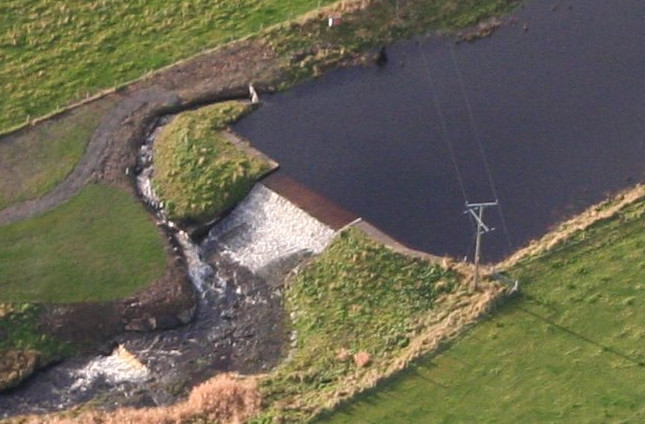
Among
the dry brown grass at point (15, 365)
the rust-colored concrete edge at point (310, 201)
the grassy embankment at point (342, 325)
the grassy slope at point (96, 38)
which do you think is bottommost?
the grassy embankment at point (342, 325)

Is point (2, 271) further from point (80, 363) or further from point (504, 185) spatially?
point (504, 185)

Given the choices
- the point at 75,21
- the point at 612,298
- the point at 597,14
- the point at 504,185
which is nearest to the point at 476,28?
the point at 597,14

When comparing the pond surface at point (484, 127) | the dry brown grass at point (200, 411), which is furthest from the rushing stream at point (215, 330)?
the pond surface at point (484, 127)

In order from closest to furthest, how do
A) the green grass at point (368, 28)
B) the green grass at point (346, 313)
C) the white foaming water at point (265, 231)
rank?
the green grass at point (346, 313)
the white foaming water at point (265, 231)
the green grass at point (368, 28)

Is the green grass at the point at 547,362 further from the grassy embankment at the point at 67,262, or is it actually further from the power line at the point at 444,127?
the grassy embankment at the point at 67,262

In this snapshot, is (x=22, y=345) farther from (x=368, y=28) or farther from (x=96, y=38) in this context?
(x=368, y=28)

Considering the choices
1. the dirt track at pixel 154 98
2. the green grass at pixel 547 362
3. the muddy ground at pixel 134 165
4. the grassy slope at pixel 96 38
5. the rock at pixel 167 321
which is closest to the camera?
the green grass at pixel 547 362
